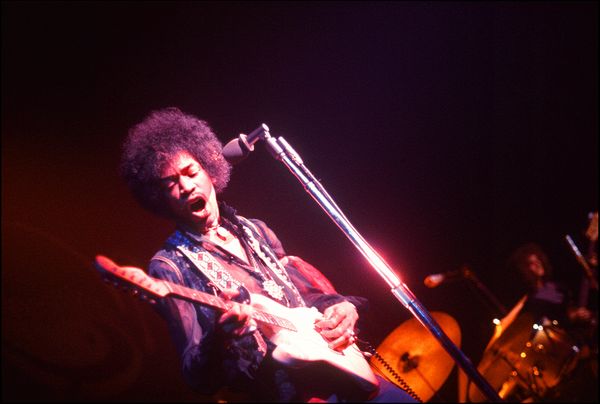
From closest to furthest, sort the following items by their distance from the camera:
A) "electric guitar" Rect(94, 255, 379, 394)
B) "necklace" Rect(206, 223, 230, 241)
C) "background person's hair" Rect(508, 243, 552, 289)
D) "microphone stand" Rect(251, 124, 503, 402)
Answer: "electric guitar" Rect(94, 255, 379, 394), "microphone stand" Rect(251, 124, 503, 402), "necklace" Rect(206, 223, 230, 241), "background person's hair" Rect(508, 243, 552, 289)

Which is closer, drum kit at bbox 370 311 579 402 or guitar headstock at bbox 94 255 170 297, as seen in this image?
guitar headstock at bbox 94 255 170 297

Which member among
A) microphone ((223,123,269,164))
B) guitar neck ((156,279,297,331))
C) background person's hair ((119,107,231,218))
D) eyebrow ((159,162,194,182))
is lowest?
guitar neck ((156,279,297,331))

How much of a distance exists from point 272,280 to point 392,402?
820 mm

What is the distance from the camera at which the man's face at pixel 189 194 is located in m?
2.02

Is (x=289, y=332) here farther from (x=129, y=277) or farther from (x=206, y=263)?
(x=129, y=277)

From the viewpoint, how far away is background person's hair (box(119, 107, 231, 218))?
2.24 m

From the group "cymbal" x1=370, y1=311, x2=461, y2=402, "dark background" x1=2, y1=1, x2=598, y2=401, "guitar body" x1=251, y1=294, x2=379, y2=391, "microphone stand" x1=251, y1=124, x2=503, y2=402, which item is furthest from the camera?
"cymbal" x1=370, y1=311, x2=461, y2=402

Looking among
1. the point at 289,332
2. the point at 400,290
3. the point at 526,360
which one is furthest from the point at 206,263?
the point at 526,360

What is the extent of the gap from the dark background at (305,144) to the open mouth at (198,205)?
60 cm

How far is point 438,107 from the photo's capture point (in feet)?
16.7

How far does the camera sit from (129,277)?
1.35m

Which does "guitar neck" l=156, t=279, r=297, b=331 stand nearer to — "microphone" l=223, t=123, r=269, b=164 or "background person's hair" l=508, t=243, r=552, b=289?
"microphone" l=223, t=123, r=269, b=164

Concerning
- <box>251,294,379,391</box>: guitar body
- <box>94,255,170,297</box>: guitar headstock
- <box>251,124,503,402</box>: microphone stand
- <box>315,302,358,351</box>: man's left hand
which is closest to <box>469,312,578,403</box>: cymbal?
<box>251,124,503,402</box>: microphone stand

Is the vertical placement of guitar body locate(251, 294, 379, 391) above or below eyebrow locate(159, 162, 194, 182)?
below
